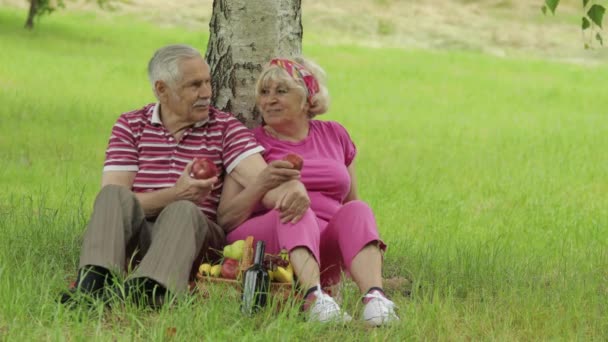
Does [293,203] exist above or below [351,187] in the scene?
above

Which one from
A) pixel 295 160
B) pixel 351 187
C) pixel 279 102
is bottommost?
pixel 351 187

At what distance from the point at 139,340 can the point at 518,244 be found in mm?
4014

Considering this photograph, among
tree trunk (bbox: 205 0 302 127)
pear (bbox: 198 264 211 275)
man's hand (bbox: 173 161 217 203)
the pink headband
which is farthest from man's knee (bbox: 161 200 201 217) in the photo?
tree trunk (bbox: 205 0 302 127)

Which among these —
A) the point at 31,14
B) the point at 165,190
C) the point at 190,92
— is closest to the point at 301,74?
the point at 190,92

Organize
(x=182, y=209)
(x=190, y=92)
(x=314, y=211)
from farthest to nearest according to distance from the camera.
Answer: (x=314, y=211)
(x=190, y=92)
(x=182, y=209)

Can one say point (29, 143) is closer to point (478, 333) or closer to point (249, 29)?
point (249, 29)

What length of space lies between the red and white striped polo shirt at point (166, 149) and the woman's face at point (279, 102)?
0.48 feet

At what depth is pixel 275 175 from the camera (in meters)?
5.44

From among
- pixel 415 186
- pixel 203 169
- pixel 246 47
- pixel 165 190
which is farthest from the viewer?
pixel 415 186

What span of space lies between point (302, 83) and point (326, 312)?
1.32 metres

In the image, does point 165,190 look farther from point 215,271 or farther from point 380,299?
point 380,299

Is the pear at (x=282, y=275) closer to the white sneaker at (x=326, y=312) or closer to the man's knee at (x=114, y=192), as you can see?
the white sneaker at (x=326, y=312)

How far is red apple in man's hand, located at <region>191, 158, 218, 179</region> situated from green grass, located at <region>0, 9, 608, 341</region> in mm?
561

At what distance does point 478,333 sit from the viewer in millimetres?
5312
